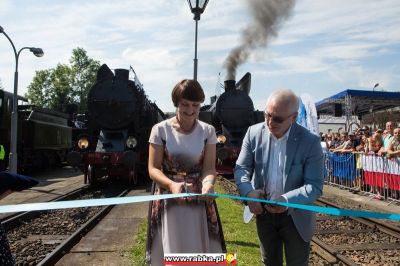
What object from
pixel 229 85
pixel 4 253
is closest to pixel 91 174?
pixel 229 85

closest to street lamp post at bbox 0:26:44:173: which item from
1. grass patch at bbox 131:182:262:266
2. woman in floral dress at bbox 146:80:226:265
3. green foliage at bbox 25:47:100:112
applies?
grass patch at bbox 131:182:262:266

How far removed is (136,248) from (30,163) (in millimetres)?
14862

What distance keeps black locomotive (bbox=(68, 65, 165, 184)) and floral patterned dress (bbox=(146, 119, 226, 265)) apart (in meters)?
10.5

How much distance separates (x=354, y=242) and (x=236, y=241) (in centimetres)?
195

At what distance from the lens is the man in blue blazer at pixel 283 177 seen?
2.92m

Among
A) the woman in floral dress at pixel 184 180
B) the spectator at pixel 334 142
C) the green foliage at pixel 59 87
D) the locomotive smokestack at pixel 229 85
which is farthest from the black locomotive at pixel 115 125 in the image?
the green foliage at pixel 59 87

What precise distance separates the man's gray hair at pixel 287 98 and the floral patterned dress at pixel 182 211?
54cm

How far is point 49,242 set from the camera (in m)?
7.12

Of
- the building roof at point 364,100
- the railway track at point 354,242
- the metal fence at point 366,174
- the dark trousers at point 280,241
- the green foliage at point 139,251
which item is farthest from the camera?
the building roof at point 364,100

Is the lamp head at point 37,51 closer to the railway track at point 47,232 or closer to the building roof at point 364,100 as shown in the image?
the railway track at point 47,232

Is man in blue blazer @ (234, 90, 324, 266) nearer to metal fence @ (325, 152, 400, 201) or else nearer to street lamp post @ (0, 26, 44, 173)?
metal fence @ (325, 152, 400, 201)

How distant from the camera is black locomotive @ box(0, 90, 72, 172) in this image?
1794 centimetres

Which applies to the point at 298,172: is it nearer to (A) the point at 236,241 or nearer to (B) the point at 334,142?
(A) the point at 236,241

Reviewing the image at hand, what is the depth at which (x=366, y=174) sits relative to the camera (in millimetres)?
12438
